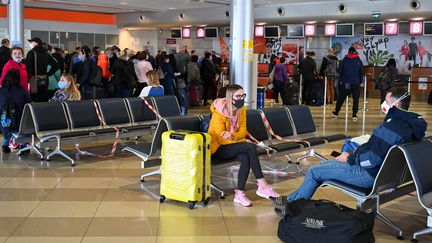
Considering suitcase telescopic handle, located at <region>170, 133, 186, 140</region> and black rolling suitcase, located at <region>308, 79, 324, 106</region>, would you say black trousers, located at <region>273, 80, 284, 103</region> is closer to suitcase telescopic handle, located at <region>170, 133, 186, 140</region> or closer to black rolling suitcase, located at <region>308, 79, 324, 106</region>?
black rolling suitcase, located at <region>308, 79, 324, 106</region>

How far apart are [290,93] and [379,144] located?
1376 centimetres

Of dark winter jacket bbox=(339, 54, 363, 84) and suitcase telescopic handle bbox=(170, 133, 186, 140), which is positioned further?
dark winter jacket bbox=(339, 54, 363, 84)

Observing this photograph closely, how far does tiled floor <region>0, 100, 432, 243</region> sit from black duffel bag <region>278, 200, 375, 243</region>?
31 centimetres

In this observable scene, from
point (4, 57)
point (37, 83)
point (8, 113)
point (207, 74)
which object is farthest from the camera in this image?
point (207, 74)

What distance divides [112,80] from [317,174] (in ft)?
30.8

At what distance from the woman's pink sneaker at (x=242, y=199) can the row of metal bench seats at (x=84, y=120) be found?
3.12 m

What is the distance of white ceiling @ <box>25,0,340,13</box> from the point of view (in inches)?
843

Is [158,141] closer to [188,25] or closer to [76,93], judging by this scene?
[76,93]

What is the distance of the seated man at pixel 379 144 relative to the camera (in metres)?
5.28

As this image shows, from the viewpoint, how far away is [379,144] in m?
5.29

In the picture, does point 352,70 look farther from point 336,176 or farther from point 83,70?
point 336,176

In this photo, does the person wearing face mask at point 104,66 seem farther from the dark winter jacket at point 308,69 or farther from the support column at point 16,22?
the dark winter jacket at point 308,69

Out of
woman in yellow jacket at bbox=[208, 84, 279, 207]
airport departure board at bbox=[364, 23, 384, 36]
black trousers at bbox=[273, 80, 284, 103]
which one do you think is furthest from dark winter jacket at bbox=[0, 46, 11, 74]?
airport departure board at bbox=[364, 23, 384, 36]

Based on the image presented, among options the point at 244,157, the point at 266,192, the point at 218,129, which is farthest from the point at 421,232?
the point at 218,129
